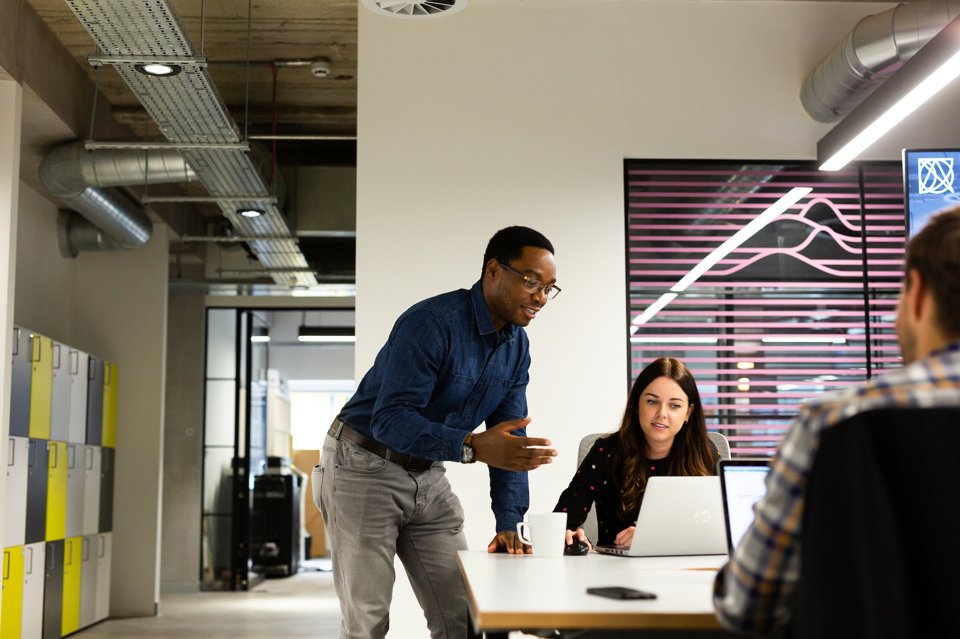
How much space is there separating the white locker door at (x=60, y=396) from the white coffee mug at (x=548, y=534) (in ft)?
15.9

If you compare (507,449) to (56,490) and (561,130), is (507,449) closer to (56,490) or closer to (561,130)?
(561,130)

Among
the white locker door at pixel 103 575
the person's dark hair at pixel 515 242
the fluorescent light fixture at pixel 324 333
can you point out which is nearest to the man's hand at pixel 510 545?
the person's dark hair at pixel 515 242

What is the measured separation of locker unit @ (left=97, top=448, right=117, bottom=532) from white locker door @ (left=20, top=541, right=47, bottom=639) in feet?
3.87

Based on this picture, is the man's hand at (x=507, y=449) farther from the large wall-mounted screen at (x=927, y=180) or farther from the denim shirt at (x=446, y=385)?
the large wall-mounted screen at (x=927, y=180)

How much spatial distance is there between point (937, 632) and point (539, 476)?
3474 mm

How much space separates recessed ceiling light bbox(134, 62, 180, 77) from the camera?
458cm

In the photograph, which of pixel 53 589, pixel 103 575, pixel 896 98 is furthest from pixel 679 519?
pixel 103 575

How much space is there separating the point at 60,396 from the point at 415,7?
11.7 ft

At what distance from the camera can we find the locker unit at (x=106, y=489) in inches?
301

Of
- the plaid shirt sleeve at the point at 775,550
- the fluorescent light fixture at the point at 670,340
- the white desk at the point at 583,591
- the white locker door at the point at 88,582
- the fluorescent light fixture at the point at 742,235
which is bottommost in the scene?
the white locker door at the point at 88,582

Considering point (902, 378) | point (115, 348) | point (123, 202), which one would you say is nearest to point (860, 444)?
point (902, 378)

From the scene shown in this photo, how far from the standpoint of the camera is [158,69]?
462 centimetres

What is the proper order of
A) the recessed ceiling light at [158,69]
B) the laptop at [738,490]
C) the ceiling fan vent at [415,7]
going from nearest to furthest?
1. the laptop at [738,490]
2. the ceiling fan vent at [415,7]
3. the recessed ceiling light at [158,69]

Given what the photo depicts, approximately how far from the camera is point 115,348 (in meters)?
8.09
